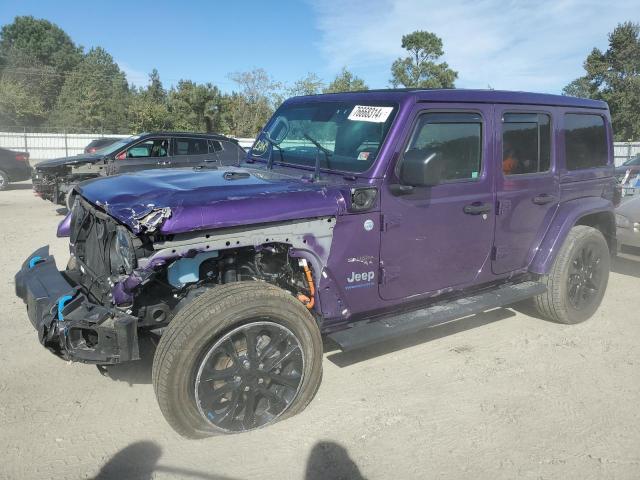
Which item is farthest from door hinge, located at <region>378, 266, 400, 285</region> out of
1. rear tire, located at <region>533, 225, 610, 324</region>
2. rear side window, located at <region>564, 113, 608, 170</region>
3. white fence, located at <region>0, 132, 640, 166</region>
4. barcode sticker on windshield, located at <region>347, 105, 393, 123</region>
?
white fence, located at <region>0, 132, 640, 166</region>

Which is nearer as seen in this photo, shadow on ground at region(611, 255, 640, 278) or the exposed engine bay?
the exposed engine bay

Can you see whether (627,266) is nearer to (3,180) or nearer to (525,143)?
(525,143)

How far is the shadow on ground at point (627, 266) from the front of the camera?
690 cm

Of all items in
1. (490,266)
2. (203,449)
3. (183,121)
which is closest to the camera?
(203,449)

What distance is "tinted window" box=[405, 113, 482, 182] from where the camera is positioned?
361 cm

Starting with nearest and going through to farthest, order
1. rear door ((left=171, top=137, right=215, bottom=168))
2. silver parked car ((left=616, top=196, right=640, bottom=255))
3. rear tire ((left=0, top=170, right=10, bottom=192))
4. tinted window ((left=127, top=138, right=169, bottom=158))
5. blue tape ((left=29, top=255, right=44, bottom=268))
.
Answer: blue tape ((left=29, top=255, right=44, bottom=268)) < silver parked car ((left=616, top=196, right=640, bottom=255)) < tinted window ((left=127, top=138, right=169, bottom=158)) < rear door ((left=171, top=137, right=215, bottom=168)) < rear tire ((left=0, top=170, right=10, bottom=192))

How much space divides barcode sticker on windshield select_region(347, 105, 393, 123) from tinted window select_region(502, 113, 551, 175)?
45.6 inches

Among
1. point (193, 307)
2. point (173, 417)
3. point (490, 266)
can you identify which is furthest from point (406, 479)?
point (490, 266)

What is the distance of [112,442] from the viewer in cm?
298

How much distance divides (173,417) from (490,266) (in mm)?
2752

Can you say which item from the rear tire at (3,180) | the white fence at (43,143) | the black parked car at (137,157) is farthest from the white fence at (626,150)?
the white fence at (43,143)

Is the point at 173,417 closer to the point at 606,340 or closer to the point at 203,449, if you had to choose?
the point at 203,449

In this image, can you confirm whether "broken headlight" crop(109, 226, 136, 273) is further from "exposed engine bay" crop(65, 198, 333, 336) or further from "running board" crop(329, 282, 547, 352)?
"running board" crop(329, 282, 547, 352)

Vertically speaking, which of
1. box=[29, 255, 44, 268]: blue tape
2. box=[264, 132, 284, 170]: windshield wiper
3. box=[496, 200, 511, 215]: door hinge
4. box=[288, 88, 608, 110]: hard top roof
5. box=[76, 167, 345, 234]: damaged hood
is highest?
box=[288, 88, 608, 110]: hard top roof
